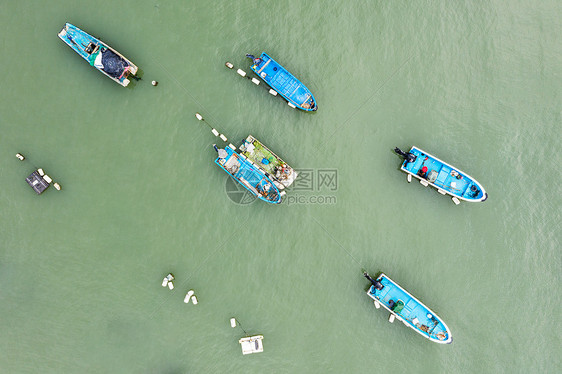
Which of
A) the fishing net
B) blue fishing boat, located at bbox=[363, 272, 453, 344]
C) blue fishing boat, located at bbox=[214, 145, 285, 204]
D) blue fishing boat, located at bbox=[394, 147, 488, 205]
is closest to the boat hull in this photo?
blue fishing boat, located at bbox=[394, 147, 488, 205]

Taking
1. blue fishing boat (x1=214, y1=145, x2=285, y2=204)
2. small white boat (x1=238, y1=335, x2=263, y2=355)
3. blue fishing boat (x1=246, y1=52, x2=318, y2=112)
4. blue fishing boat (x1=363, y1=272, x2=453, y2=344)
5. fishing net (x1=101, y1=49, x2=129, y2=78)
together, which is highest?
blue fishing boat (x1=246, y1=52, x2=318, y2=112)

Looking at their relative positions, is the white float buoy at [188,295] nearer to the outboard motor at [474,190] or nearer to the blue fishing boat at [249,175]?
the blue fishing boat at [249,175]

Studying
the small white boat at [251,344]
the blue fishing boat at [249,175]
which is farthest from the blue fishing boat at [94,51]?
the small white boat at [251,344]

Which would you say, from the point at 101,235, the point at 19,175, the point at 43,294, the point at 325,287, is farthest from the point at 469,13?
the point at 43,294

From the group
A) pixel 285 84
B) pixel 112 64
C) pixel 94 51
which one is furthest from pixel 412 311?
pixel 94 51

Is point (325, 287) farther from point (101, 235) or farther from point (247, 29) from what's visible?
point (247, 29)

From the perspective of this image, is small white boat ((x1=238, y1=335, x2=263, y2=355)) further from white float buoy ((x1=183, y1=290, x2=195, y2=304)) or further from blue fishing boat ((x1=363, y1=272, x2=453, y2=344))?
blue fishing boat ((x1=363, y1=272, x2=453, y2=344))
